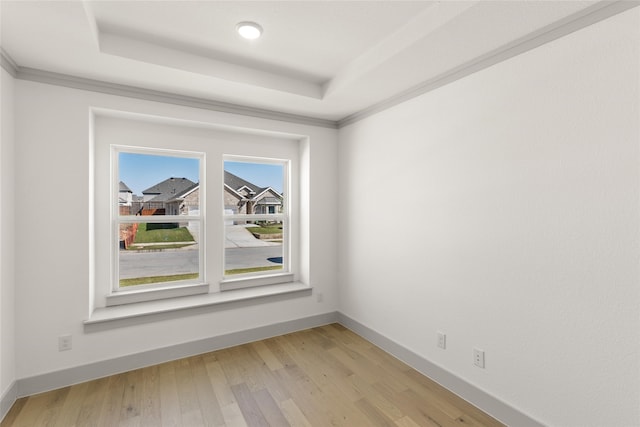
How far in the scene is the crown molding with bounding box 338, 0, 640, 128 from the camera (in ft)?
5.02

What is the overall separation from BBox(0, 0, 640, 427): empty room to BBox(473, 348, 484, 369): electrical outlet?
0.04m

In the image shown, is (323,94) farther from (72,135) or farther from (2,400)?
(2,400)

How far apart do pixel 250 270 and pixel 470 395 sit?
7.89 feet

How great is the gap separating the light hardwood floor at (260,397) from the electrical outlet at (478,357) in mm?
Answer: 297

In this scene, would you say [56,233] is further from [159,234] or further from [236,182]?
[236,182]

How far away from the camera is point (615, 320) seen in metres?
1.53

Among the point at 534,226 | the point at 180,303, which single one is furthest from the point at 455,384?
the point at 180,303

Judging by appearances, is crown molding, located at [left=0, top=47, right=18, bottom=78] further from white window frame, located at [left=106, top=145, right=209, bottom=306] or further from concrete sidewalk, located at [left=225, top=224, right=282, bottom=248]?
concrete sidewalk, located at [left=225, top=224, right=282, bottom=248]

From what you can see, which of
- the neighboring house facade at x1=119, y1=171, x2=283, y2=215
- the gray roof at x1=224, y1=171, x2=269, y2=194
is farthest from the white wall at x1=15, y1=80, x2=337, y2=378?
the gray roof at x1=224, y1=171, x2=269, y2=194

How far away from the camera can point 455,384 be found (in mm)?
2271

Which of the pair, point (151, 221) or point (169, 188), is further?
point (169, 188)

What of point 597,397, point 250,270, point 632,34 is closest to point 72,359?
point 250,270

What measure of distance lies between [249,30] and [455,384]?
292cm

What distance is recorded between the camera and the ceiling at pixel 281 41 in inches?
65.5
